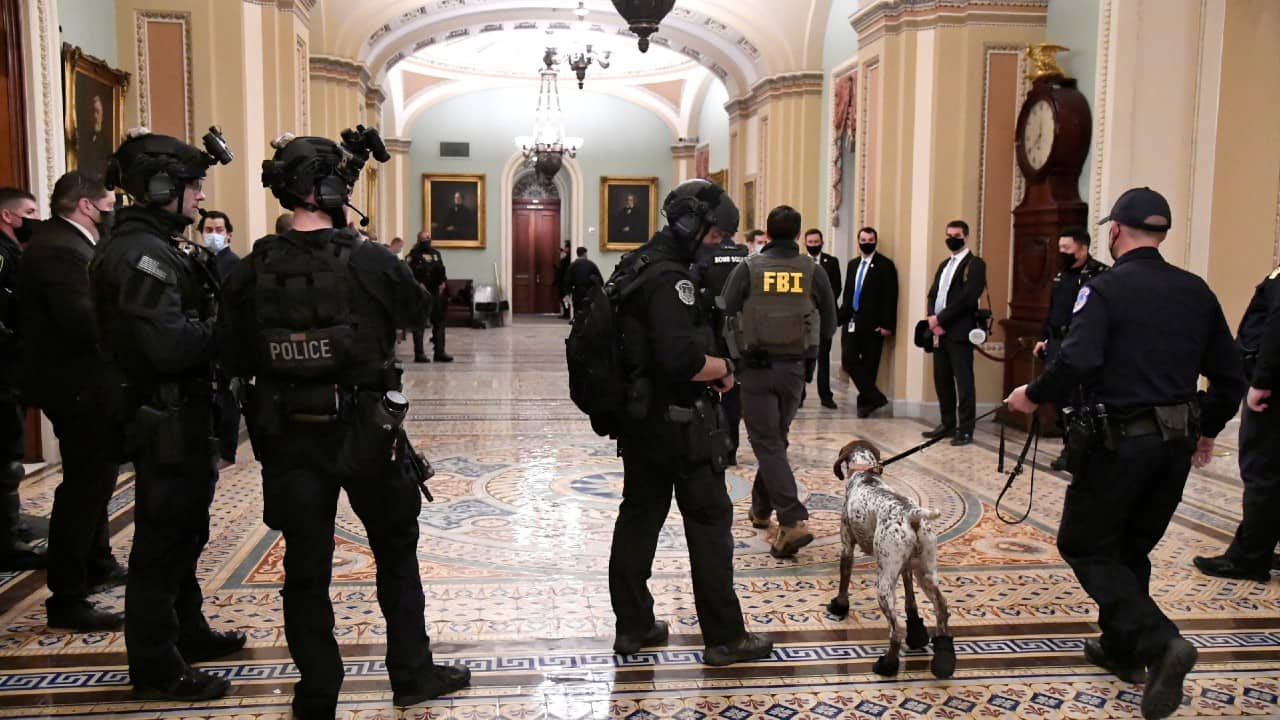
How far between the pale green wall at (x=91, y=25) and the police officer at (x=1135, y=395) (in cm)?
691

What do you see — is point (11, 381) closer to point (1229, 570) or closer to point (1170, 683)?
point (1170, 683)

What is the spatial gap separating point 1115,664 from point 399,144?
19.2 metres

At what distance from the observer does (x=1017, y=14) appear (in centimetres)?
860

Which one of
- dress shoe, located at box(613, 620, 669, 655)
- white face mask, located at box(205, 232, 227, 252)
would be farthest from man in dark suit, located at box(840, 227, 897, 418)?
dress shoe, located at box(613, 620, 669, 655)

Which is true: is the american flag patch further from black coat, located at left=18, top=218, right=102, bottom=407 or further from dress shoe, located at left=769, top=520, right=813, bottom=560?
dress shoe, located at left=769, top=520, right=813, bottom=560

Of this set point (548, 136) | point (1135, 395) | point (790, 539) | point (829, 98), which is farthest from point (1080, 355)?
point (548, 136)

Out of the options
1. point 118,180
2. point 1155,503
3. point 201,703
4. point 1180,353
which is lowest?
point 201,703

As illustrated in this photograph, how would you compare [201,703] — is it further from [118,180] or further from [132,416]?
[118,180]

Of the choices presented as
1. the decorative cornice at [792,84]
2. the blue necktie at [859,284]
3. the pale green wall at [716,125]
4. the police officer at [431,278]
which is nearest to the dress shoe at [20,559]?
the blue necktie at [859,284]

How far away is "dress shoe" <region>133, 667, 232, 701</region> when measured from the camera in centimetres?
325

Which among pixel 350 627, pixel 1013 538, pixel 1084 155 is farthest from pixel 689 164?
pixel 350 627

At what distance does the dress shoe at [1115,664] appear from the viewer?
11.3ft

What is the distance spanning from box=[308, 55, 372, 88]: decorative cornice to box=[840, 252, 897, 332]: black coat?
284 inches

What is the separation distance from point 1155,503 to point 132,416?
10.5 feet
